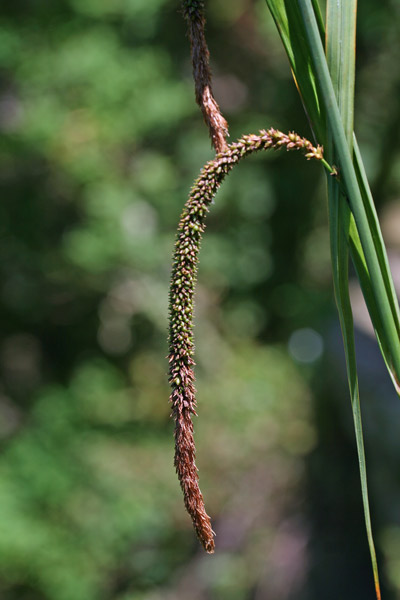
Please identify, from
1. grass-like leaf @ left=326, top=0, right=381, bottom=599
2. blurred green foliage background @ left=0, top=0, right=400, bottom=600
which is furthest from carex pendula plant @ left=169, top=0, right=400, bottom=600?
blurred green foliage background @ left=0, top=0, right=400, bottom=600

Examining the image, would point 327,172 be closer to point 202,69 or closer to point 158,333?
point 202,69

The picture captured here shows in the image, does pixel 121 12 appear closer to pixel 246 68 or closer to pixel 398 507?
pixel 246 68

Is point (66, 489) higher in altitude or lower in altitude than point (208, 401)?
lower

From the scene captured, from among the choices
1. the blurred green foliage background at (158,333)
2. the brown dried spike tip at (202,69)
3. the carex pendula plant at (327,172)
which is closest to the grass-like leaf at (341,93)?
the carex pendula plant at (327,172)

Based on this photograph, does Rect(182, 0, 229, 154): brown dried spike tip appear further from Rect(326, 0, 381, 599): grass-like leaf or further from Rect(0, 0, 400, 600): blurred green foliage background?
Rect(0, 0, 400, 600): blurred green foliage background

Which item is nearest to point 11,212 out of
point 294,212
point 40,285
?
point 40,285
